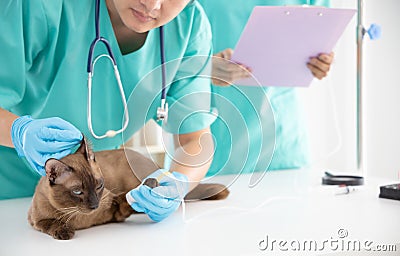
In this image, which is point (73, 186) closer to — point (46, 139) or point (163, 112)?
point (46, 139)

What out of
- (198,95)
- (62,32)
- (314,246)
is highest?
(62,32)

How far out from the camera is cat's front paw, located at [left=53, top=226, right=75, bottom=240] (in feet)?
2.74

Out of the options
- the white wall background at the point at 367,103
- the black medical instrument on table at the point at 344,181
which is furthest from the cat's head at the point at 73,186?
the white wall background at the point at 367,103

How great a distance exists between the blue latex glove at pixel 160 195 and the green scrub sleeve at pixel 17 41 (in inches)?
12.2

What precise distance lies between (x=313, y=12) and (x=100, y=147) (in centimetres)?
57

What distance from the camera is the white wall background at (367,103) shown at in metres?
1.61

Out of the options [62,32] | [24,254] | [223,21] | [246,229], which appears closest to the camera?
[24,254]

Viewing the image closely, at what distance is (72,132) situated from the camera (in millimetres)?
825

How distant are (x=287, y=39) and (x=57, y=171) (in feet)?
2.22

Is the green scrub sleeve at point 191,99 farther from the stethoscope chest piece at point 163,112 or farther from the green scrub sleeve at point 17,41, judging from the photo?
the green scrub sleeve at point 17,41

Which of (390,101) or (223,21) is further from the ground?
(223,21)

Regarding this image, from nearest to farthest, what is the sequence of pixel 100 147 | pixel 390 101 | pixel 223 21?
pixel 100 147, pixel 223 21, pixel 390 101

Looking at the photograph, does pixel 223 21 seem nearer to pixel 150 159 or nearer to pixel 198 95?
pixel 198 95

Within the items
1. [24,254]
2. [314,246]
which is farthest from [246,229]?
[24,254]
